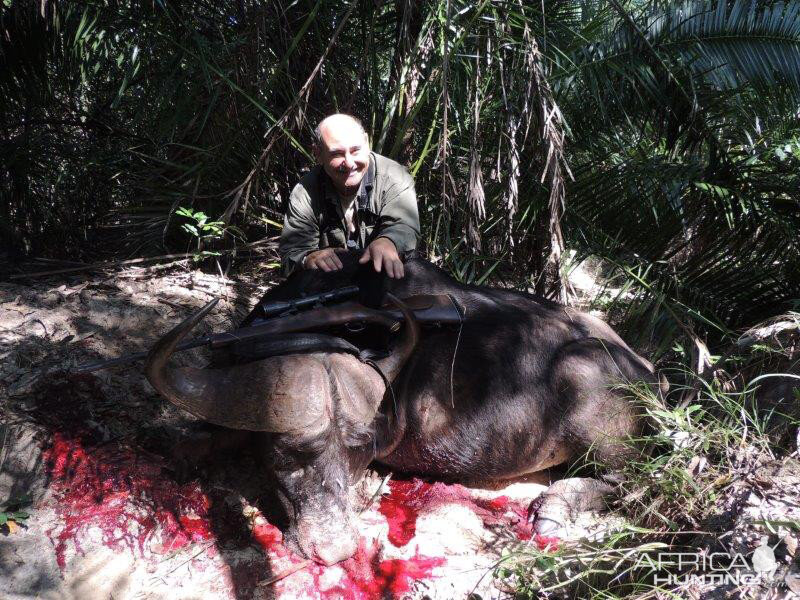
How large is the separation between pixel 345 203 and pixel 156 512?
6.33 ft

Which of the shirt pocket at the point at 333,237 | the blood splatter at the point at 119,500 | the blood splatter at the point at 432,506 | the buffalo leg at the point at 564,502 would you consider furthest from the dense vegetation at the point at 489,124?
the blood splatter at the point at 119,500

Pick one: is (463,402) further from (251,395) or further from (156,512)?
(156,512)

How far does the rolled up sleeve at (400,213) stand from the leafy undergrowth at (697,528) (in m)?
1.57

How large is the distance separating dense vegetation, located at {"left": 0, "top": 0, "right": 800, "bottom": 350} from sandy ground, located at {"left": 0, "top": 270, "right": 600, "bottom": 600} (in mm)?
1596

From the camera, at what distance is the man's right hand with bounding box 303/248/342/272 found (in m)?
3.39

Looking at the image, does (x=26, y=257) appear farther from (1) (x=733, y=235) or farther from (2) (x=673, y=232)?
(1) (x=733, y=235)

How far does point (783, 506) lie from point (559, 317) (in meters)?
1.56

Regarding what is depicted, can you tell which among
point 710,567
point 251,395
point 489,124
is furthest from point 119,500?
point 489,124

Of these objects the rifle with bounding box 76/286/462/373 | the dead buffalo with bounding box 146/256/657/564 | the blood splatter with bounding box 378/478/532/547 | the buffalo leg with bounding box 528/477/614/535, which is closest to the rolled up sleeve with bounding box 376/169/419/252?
the dead buffalo with bounding box 146/256/657/564

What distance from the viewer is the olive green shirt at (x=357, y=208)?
3.75 m

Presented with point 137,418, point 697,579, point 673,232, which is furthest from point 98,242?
point 697,579

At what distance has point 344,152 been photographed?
11.5ft

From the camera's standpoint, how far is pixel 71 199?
6.23 m

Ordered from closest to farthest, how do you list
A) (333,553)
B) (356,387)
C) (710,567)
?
1. (710,567)
2. (333,553)
3. (356,387)
